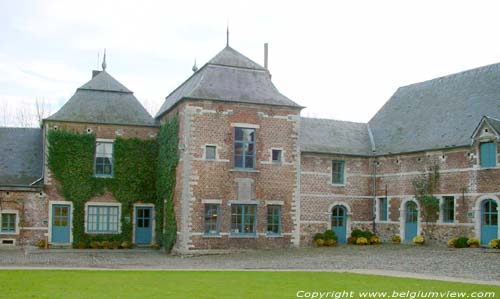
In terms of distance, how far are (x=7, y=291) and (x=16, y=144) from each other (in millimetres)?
19085

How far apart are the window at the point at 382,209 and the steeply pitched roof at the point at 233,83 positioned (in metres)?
6.81

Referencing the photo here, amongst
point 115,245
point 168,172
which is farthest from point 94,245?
point 168,172

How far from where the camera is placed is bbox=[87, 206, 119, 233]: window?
2941cm

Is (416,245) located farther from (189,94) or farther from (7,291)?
(7,291)

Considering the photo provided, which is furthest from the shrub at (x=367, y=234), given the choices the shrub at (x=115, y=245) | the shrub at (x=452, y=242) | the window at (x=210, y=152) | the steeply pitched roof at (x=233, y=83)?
the shrub at (x=115, y=245)

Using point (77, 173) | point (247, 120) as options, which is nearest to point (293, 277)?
point (247, 120)

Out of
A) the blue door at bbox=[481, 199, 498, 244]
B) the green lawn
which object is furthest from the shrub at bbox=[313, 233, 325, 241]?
the green lawn

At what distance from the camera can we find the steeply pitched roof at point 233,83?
27.0 metres

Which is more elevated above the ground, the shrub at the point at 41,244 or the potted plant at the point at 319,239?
the potted plant at the point at 319,239

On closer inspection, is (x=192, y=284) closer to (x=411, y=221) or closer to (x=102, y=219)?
(x=102, y=219)

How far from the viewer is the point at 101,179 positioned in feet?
97.0

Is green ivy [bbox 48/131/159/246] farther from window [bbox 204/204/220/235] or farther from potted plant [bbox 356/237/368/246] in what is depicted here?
potted plant [bbox 356/237/368/246]

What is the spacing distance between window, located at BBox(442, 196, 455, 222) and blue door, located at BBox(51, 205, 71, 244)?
53.8 feet

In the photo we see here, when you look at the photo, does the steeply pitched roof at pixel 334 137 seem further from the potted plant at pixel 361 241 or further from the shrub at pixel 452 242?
the shrub at pixel 452 242
